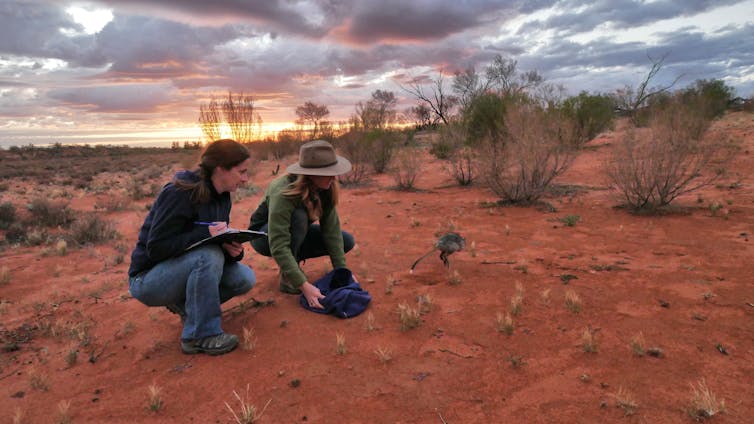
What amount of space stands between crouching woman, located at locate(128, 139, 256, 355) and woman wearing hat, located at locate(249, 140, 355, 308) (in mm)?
400

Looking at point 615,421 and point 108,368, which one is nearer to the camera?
point 615,421

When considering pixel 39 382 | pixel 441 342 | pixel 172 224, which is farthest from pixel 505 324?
pixel 39 382

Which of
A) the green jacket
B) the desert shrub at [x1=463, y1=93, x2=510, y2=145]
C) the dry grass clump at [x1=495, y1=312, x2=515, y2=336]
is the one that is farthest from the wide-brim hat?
the desert shrub at [x1=463, y1=93, x2=510, y2=145]

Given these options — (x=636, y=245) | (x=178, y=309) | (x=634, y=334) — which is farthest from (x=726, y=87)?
(x=178, y=309)

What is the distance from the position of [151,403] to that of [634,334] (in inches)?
120

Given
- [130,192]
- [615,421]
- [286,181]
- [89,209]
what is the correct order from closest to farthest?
[615,421]
[286,181]
[89,209]
[130,192]

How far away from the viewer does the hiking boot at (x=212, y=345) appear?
2.84m

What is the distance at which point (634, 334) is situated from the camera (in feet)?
9.27

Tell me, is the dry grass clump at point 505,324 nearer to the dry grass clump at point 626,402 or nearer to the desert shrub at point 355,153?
the dry grass clump at point 626,402

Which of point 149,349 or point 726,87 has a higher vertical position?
point 726,87

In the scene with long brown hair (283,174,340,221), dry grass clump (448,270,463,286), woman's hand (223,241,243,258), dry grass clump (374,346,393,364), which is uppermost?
long brown hair (283,174,340,221)

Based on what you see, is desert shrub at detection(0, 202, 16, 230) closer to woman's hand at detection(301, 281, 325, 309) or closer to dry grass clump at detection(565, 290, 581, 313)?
woman's hand at detection(301, 281, 325, 309)

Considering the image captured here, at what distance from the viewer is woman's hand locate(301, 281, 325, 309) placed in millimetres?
3199

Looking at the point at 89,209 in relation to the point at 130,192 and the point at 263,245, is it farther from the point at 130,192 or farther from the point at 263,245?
the point at 263,245
